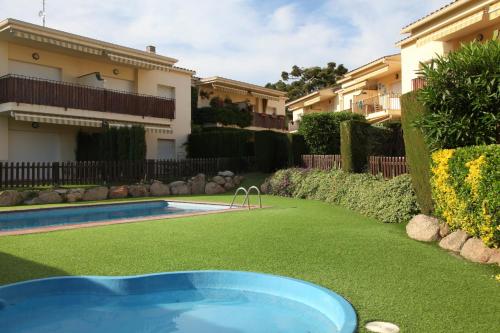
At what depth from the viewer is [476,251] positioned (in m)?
7.61

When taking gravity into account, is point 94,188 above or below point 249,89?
below

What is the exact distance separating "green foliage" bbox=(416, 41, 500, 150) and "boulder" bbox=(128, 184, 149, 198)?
575 inches

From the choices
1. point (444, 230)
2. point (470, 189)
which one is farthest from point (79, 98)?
point (470, 189)

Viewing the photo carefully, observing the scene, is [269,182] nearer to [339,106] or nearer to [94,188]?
[94,188]

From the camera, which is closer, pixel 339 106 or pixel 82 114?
pixel 82 114

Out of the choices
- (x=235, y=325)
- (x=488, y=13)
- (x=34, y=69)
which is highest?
(x=488, y=13)

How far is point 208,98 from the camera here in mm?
36406

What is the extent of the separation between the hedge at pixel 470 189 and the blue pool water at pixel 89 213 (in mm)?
8890

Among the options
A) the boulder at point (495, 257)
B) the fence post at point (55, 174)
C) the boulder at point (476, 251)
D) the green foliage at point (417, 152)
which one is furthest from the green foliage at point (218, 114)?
the boulder at point (495, 257)

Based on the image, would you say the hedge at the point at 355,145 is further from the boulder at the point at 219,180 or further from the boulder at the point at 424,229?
the boulder at the point at 219,180

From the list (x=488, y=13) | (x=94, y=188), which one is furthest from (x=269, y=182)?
(x=488, y=13)

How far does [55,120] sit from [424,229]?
1952cm

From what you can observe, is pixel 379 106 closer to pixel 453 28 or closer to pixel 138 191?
pixel 453 28

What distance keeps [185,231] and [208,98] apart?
2698 cm
